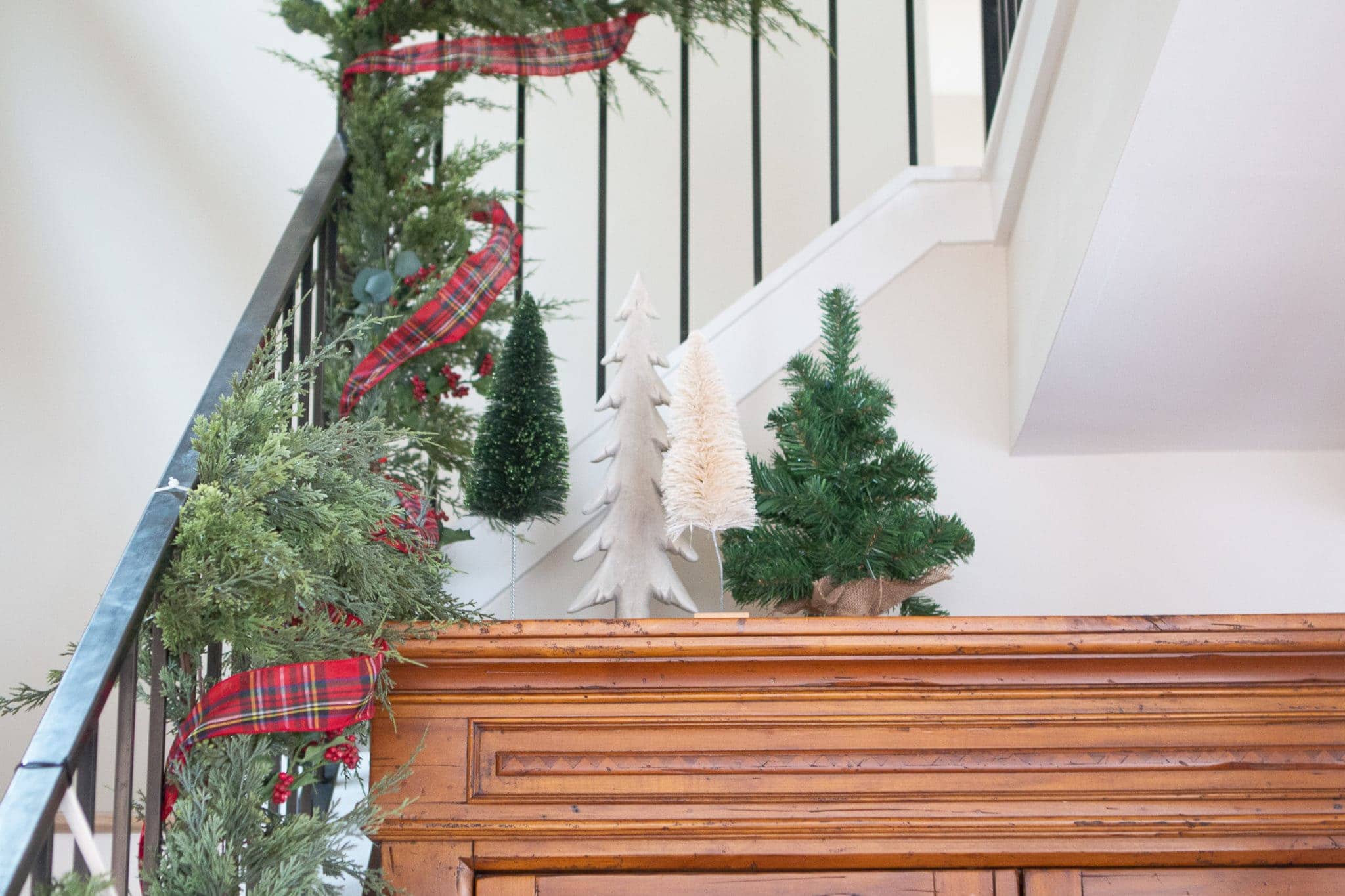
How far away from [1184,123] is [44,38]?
2488 millimetres

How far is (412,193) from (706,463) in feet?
2.07

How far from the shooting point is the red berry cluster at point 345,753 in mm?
1090

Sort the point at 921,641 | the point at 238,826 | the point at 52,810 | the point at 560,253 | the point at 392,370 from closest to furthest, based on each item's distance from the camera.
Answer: the point at 52,810
the point at 238,826
the point at 921,641
the point at 392,370
the point at 560,253

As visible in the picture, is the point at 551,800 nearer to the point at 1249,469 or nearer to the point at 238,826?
the point at 238,826

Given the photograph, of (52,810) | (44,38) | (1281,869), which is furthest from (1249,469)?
(44,38)

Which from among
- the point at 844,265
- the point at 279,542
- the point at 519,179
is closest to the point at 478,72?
the point at 519,179

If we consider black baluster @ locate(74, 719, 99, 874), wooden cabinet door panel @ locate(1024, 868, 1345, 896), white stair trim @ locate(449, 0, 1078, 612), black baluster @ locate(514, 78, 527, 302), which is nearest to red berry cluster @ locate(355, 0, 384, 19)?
black baluster @ locate(514, 78, 527, 302)

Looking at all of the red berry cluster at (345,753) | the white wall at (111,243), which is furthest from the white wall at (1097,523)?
the white wall at (111,243)

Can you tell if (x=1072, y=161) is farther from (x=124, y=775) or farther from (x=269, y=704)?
(x=124, y=775)

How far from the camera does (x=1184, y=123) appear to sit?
1159mm

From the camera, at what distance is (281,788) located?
103cm

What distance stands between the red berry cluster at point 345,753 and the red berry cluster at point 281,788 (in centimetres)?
5

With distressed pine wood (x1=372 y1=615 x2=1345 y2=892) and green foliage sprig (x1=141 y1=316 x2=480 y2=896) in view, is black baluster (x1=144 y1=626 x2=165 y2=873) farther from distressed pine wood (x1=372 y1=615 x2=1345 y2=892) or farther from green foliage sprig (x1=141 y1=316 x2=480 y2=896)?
distressed pine wood (x1=372 y1=615 x2=1345 y2=892)

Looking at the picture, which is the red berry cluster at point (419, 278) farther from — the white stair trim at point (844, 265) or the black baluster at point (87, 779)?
the black baluster at point (87, 779)
